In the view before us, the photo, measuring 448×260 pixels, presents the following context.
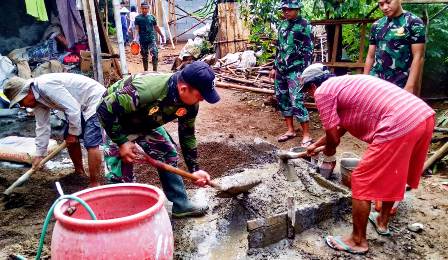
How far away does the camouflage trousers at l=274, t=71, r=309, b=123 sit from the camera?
5.89m

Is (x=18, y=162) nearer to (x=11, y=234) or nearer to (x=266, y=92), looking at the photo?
(x=11, y=234)

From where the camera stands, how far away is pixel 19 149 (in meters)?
5.54

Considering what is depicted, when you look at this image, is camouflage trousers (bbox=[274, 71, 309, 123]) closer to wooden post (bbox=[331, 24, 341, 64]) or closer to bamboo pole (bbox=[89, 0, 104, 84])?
wooden post (bbox=[331, 24, 341, 64])

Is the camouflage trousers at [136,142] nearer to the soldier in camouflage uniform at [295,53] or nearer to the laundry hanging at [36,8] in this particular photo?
the soldier in camouflage uniform at [295,53]

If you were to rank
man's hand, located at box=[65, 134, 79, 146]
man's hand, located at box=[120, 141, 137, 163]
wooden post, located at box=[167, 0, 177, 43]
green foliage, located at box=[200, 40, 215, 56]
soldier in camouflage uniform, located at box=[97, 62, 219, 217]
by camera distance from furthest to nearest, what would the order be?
wooden post, located at box=[167, 0, 177, 43]
green foliage, located at box=[200, 40, 215, 56]
man's hand, located at box=[65, 134, 79, 146]
man's hand, located at box=[120, 141, 137, 163]
soldier in camouflage uniform, located at box=[97, 62, 219, 217]

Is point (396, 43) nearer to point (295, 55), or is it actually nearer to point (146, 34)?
point (295, 55)

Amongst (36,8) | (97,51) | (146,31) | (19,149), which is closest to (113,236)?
(19,149)

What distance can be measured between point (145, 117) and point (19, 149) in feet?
10.5

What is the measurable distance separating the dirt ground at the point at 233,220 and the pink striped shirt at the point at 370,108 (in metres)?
1.04

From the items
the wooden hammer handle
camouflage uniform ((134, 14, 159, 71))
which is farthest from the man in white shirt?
camouflage uniform ((134, 14, 159, 71))

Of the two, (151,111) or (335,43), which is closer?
(151,111)

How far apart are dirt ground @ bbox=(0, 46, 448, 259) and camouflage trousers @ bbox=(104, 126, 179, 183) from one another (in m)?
0.71

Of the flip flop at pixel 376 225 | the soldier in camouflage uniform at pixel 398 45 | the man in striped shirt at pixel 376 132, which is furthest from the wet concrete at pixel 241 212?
the soldier in camouflage uniform at pixel 398 45

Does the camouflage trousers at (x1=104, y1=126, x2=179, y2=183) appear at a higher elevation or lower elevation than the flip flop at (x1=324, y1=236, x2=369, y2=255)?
higher
